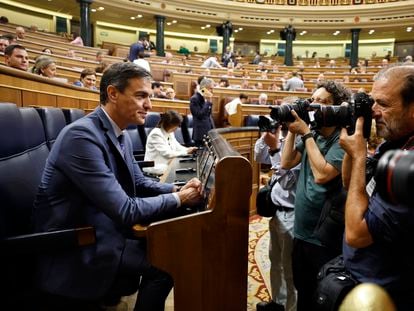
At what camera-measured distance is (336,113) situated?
1.05m

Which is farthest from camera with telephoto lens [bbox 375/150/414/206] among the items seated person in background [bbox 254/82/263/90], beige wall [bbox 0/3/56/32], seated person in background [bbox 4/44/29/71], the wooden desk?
beige wall [bbox 0/3/56/32]

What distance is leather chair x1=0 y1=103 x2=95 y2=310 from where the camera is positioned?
1042 millimetres

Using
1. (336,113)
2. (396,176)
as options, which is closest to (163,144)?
(336,113)

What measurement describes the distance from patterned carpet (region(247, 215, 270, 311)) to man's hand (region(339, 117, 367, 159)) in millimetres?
1191

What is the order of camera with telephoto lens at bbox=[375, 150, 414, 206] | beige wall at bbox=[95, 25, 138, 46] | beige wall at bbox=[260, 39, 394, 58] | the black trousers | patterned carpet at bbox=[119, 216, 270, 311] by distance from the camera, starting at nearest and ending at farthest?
camera with telephoto lens at bbox=[375, 150, 414, 206] → the black trousers → patterned carpet at bbox=[119, 216, 270, 311] → beige wall at bbox=[95, 25, 138, 46] → beige wall at bbox=[260, 39, 394, 58]

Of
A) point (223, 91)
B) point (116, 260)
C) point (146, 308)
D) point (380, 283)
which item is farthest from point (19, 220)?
point (223, 91)

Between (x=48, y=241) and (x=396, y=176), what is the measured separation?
101 centimetres

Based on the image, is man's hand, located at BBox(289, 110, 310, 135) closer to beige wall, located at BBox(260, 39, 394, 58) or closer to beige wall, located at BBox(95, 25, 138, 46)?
beige wall, located at BBox(95, 25, 138, 46)

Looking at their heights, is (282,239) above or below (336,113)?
below

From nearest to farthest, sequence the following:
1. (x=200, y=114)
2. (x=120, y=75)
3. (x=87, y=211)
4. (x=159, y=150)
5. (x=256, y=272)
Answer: (x=87, y=211)
(x=120, y=75)
(x=256, y=272)
(x=159, y=150)
(x=200, y=114)

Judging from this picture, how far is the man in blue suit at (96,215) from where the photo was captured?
1097 millimetres

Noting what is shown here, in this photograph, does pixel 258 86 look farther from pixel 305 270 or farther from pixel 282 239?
pixel 305 270

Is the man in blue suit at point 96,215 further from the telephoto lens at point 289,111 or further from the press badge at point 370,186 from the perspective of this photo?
the press badge at point 370,186

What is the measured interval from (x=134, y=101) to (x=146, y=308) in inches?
30.1
